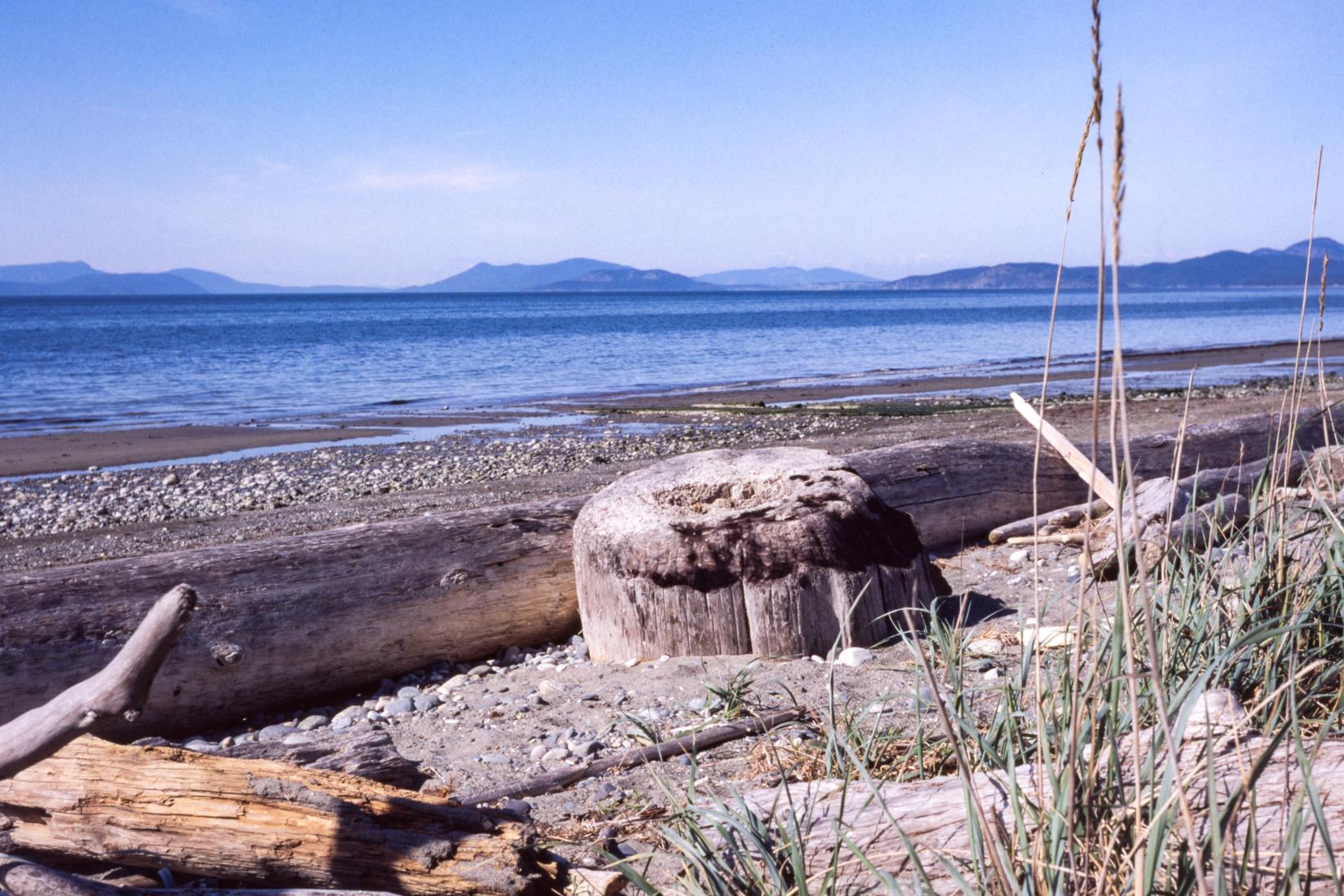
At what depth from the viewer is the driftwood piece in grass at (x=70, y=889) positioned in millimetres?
2266

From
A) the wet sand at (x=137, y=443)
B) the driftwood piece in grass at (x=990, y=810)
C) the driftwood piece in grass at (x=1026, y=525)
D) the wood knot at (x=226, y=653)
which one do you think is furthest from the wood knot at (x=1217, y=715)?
the wet sand at (x=137, y=443)

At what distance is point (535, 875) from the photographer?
2.43m

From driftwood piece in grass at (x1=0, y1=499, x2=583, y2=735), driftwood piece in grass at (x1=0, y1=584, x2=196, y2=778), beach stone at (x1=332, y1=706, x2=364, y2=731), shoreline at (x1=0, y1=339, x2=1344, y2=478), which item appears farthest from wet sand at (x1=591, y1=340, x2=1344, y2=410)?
driftwood piece in grass at (x1=0, y1=584, x2=196, y2=778)

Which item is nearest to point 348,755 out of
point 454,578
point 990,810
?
point 990,810

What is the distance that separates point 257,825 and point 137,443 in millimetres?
14571

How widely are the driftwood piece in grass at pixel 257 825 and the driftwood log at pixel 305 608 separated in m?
1.31

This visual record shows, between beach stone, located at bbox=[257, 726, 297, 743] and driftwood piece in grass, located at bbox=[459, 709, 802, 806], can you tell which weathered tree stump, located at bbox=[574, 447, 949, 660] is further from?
beach stone, located at bbox=[257, 726, 297, 743]

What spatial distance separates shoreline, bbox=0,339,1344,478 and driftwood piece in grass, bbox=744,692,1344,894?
12756 millimetres

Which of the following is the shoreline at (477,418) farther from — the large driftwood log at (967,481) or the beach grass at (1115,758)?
the beach grass at (1115,758)

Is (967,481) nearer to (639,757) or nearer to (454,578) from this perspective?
(454,578)

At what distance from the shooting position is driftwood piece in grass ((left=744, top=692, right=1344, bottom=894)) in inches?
74.2

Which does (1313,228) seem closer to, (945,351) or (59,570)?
(59,570)

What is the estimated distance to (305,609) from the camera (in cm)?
455

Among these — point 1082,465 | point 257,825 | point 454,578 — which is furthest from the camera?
point 454,578
